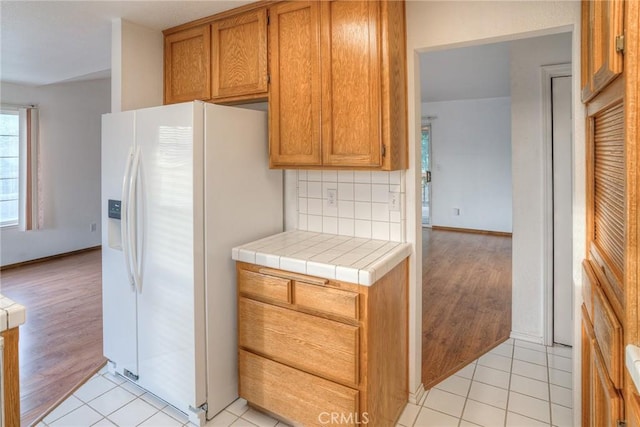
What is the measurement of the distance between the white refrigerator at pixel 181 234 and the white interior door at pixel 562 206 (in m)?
2.10

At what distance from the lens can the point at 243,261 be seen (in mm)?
2014

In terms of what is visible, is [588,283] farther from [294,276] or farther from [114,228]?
[114,228]

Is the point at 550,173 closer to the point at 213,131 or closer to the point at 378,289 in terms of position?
the point at 378,289

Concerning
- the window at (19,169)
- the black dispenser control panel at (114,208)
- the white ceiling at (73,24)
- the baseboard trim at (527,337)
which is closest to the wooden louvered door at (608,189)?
the baseboard trim at (527,337)

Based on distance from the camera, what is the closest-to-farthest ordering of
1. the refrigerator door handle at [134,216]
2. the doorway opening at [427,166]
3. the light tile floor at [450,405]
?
the light tile floor at [450,405]
the refrigerator door handle at [134,216]
the doorway opening at [427,166]

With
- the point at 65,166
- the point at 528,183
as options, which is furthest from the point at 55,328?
the point at 528,183

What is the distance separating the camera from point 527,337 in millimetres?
2883

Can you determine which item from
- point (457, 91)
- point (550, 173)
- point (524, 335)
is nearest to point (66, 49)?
point (550, 173)

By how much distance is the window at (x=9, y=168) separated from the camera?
4.88 metres

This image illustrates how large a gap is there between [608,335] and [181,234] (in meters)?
1.78

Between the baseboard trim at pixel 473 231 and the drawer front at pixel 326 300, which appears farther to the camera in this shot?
the baseboard trim at pixel 473 231

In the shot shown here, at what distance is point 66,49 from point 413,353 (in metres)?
3.58

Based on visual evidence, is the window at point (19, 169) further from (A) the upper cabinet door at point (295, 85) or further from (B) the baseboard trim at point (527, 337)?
(B) the baseboard trim at point (527, 337)

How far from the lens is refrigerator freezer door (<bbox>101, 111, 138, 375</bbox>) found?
2.20 meters
